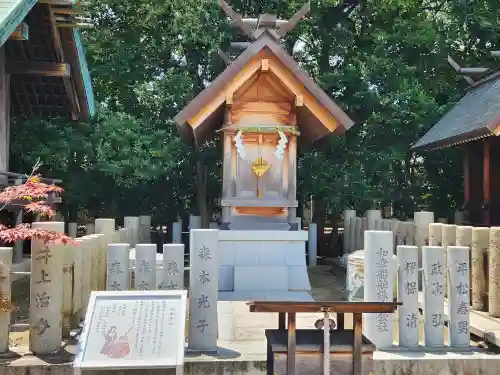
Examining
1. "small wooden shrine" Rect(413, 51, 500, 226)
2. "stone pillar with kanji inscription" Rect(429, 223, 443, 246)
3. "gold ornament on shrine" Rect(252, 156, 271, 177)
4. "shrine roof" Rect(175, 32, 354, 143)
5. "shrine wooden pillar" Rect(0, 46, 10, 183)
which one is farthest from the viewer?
"small wooden shrine" Rect(413, 51, 500, 226)

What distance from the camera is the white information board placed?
407cm

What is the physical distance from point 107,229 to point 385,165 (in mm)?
9786

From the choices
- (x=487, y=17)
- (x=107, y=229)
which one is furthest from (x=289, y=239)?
(x=487, y=17)

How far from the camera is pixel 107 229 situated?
812 centimetres

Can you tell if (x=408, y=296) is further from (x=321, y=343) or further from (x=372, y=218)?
(x=372, y=218)

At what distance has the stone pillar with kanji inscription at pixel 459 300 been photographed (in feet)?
Answer: 19.5

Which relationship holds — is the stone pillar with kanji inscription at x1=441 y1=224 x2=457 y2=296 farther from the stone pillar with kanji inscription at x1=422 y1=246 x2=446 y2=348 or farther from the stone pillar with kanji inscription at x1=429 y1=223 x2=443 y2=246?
the stone pillar with kanji inscription at x1=422 y1=246 x2=446 y2=348

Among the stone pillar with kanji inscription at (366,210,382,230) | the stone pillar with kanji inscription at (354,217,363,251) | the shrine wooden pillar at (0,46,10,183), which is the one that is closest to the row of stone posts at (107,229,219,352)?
the shrine wooden pillar at (0,46,10,183)

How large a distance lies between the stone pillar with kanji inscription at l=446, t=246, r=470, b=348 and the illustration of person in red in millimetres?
3825

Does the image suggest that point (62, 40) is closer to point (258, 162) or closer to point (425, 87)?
point (258, 162)

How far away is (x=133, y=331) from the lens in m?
4.33

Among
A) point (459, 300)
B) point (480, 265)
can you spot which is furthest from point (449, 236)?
point (459, 300)

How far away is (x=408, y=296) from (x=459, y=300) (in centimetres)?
59

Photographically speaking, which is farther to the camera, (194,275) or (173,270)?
Result: (173,270)
